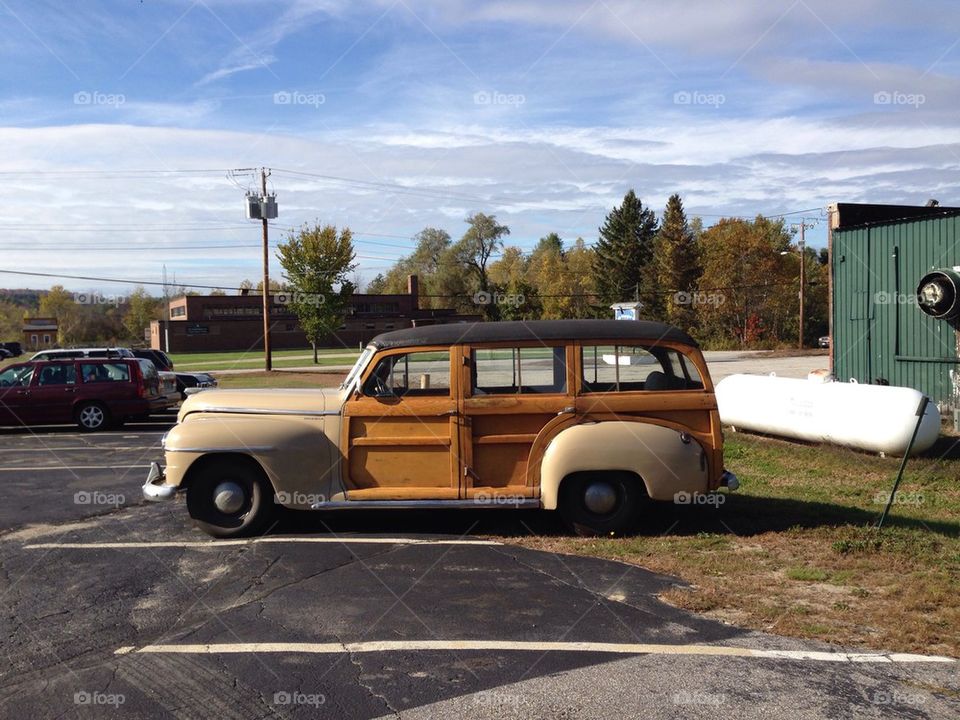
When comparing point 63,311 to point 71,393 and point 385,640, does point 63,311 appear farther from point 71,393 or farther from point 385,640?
point 385,640

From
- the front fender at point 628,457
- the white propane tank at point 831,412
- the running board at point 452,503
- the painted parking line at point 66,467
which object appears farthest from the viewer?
the painted parking line at point 66,467

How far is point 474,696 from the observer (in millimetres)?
4496

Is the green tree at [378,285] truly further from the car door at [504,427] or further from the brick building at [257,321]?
the car door at [504,427]

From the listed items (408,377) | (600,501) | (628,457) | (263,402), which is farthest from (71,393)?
(628,457)

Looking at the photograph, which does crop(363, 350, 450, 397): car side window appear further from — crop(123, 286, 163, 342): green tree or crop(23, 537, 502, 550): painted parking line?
crop(123, 286, 163, 342): green tree

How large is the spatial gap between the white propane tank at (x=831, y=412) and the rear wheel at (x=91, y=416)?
41.8 ft

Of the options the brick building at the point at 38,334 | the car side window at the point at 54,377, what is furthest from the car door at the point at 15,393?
the brick building at the point at 38,334

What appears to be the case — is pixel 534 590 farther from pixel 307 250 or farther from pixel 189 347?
pixel 189 347

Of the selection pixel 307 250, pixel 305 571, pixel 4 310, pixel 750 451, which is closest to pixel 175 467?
pixel 305 571

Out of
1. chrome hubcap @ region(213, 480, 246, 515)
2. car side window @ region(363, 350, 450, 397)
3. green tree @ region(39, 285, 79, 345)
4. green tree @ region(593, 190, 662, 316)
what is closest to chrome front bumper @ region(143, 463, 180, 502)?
chrome hubcap @ region(213, 480, 246, 515)

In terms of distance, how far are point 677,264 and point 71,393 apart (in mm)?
57728

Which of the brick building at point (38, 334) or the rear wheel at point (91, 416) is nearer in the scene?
the rear wheel at point (91, 416)

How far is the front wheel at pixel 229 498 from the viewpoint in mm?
7840

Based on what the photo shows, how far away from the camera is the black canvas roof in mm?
7770
